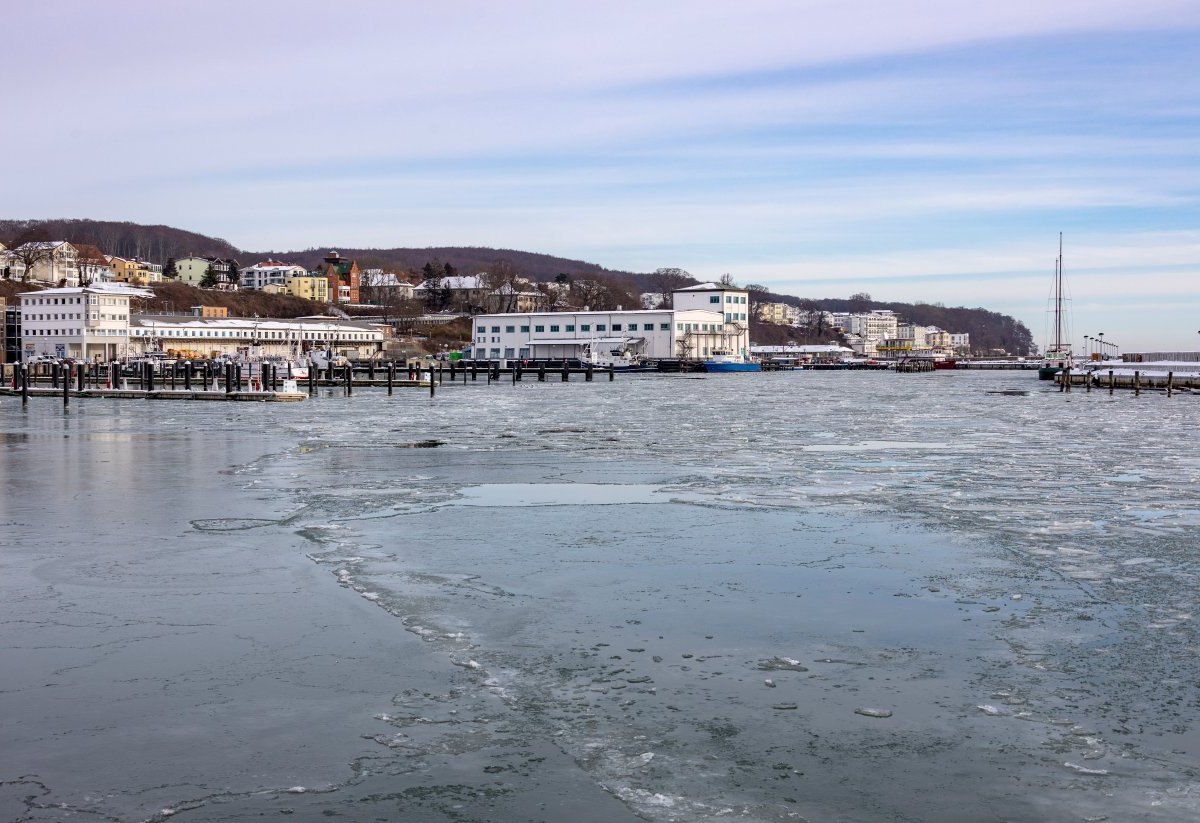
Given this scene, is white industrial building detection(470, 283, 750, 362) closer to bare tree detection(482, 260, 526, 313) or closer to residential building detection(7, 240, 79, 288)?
bare tree detection(482, 260, 526, 313)

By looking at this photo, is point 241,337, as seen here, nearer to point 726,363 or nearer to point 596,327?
point 596,327

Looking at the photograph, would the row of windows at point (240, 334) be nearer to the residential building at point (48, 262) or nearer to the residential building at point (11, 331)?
the residential building at point (11, 331)

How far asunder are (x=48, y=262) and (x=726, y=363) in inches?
4927

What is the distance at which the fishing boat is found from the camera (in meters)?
121

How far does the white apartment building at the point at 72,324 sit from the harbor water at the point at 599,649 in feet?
358

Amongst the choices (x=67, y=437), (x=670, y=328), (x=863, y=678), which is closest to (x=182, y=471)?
(x=67, y=437)

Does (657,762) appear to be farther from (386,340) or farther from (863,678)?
(386,340)

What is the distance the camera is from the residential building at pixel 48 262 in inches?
7180

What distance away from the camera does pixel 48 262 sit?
184 m

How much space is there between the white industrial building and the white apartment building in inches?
1569

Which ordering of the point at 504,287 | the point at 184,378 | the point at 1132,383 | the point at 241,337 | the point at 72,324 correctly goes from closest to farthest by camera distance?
1. the point at 1132,383
2. the point at 184,378
3. the point at 72,324
4. the point at 241,337
5. the point at 504,287

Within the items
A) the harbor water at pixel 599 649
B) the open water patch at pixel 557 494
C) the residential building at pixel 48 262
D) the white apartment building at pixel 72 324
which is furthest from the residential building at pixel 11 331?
the open water patch at pixel 557 494

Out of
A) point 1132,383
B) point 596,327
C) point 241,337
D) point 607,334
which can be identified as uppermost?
point 596,327

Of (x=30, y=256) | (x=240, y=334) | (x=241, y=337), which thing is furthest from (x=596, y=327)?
(x=30, y=256)
